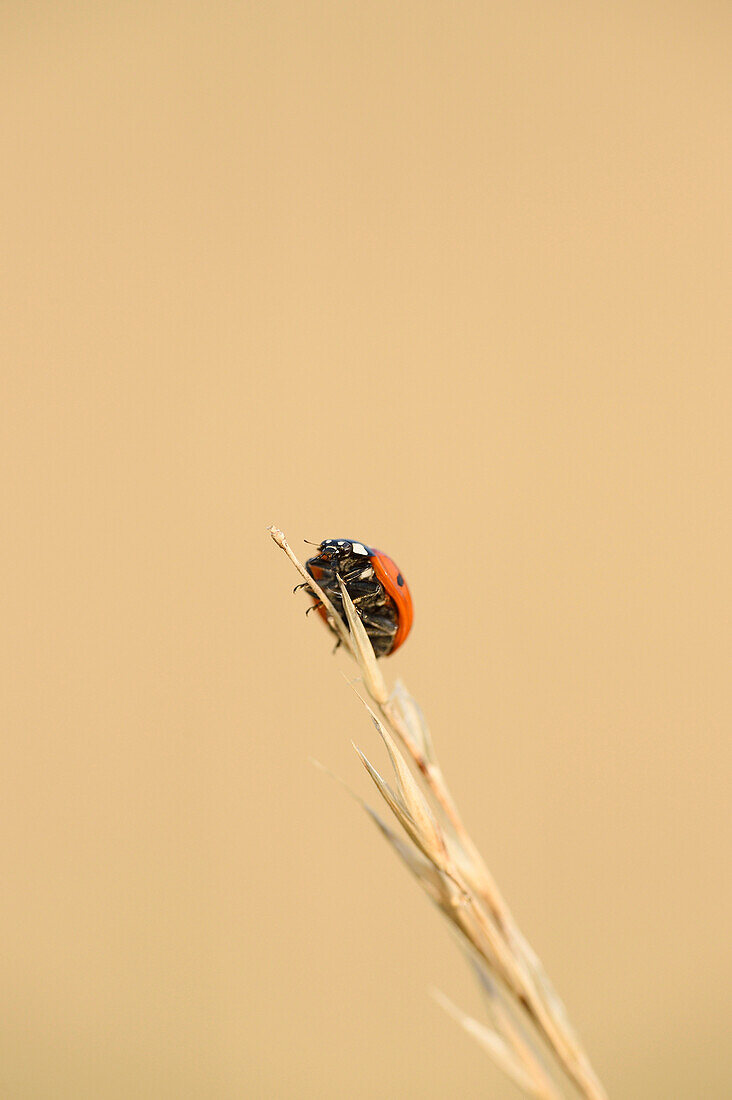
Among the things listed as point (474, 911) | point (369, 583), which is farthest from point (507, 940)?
point (369, 583)

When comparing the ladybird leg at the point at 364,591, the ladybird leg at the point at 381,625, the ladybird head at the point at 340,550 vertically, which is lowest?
the ladybird leg at the point at 381,625

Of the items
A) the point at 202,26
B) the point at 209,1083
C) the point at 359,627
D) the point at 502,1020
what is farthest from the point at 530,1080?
the point at 202,26

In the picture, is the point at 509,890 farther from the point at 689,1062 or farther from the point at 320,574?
the point at 320,574

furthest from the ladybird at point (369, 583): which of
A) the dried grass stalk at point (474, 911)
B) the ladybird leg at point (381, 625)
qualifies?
the dried grass stalk at point (474, 911)

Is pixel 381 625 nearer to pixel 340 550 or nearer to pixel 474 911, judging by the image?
pixel 340 550

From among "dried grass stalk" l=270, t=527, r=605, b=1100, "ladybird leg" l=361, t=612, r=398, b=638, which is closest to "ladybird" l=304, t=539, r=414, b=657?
"ladybird leg" l=361, t=612, r=398, b=638

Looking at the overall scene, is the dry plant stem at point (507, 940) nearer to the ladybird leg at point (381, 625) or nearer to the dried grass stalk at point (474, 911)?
the dried grass stalk at point (474, 911)
